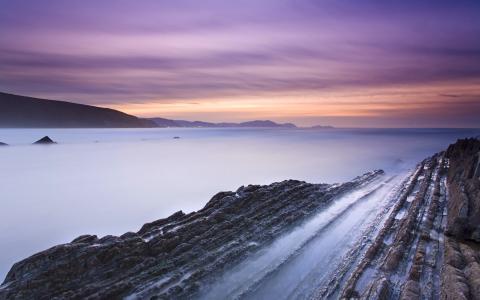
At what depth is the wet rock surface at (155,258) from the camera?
6.39 meters

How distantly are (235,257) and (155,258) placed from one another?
176cm

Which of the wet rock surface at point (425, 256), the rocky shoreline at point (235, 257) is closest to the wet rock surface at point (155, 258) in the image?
the rocky shoreline at point (235, 257)

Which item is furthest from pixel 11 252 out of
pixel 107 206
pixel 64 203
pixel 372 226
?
pixel 372 226

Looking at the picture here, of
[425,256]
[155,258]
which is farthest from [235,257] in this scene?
[425,256]

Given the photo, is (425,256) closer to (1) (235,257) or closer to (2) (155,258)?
(1) (235,257)

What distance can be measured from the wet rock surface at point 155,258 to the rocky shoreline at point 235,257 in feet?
0.06

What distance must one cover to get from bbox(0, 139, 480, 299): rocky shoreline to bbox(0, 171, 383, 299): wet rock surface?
19 mm

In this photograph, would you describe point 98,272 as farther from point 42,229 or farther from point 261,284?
point 42,229

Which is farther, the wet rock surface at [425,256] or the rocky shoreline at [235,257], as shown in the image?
the rocky shoreline at [235,257]

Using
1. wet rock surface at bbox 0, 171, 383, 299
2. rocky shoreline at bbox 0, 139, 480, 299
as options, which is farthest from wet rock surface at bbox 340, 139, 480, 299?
wet rock surface at bbox 0, 171, 383, 299

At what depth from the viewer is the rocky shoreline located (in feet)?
20.6

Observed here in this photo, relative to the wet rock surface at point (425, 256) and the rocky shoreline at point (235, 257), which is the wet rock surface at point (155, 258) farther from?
the wet rock surface at point (425, 256)

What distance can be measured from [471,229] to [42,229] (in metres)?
14.8

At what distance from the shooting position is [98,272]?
6.94 meters
